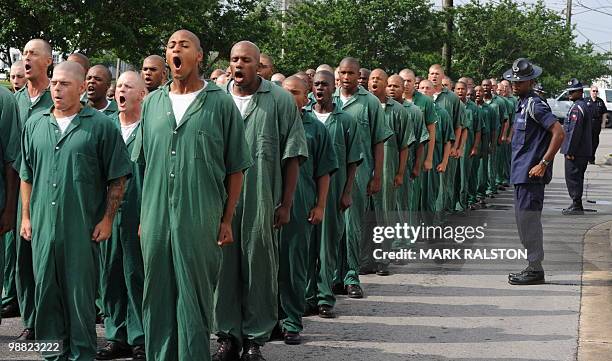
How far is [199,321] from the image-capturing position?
19.9 ft

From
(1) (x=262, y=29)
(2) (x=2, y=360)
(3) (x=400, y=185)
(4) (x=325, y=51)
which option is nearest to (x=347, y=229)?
(3) (x=400, y=185)

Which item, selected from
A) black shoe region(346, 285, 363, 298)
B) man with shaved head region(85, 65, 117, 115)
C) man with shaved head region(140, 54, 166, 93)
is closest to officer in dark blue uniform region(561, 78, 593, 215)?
black shoe region(346, 285, 363, 298)

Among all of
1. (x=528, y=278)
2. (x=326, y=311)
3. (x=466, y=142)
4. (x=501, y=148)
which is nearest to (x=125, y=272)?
(x=326, y=311)

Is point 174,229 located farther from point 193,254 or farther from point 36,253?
point 36,253

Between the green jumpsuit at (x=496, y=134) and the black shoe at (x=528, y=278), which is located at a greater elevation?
the green jumpsuit at (x=496, y=134)

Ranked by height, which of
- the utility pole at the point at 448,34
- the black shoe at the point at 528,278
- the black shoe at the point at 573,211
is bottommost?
the black shoe at the point at 573,211

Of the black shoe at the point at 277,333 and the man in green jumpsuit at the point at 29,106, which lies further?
the black shoe at the point at 277,333

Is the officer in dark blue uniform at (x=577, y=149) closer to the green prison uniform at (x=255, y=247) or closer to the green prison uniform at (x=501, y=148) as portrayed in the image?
the green prison uniform at (x=501, y=148)

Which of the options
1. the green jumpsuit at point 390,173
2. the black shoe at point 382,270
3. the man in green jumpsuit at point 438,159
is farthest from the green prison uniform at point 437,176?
the black shoe at point 382,270

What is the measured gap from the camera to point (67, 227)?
Answer: 6.39m

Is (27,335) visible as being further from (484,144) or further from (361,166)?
(484,144)

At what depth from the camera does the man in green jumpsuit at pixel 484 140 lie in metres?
17.5

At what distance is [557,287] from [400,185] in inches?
74.2

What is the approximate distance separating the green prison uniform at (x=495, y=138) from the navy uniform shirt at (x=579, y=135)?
1.82 metres
